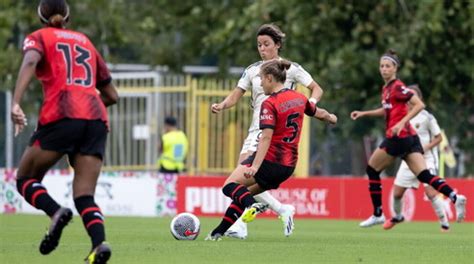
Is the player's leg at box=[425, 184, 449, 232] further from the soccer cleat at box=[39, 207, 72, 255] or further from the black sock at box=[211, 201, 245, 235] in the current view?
the soccer cleat at box=[39, 207, 72, 255]

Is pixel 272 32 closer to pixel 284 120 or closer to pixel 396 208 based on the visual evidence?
pixel 284 120

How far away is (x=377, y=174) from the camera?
17344 mm

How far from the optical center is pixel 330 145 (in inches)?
1027

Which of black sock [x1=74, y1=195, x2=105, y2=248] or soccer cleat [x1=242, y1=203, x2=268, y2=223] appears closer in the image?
black sock [x1=74, y1=195, x2=105, y2=248]

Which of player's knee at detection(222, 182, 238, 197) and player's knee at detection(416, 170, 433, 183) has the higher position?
player's knee at detection(416, 170, 433, 183)

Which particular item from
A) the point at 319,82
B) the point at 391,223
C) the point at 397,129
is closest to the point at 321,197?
the point at 319,82

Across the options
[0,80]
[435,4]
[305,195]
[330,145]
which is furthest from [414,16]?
[0,80]

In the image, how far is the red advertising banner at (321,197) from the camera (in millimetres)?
24062

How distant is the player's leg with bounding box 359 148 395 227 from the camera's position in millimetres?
17172

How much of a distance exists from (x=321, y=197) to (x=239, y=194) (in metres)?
11.7

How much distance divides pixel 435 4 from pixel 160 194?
7.48m

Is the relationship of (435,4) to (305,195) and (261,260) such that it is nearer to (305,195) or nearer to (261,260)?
(305,195)

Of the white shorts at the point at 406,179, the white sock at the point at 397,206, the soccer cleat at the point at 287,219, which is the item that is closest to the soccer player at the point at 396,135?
the white shorts at the point at 406,179

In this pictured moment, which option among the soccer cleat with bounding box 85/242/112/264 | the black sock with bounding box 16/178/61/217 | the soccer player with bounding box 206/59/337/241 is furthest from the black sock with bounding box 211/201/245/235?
the soccer cleat with bounding box 85/242/112/264
